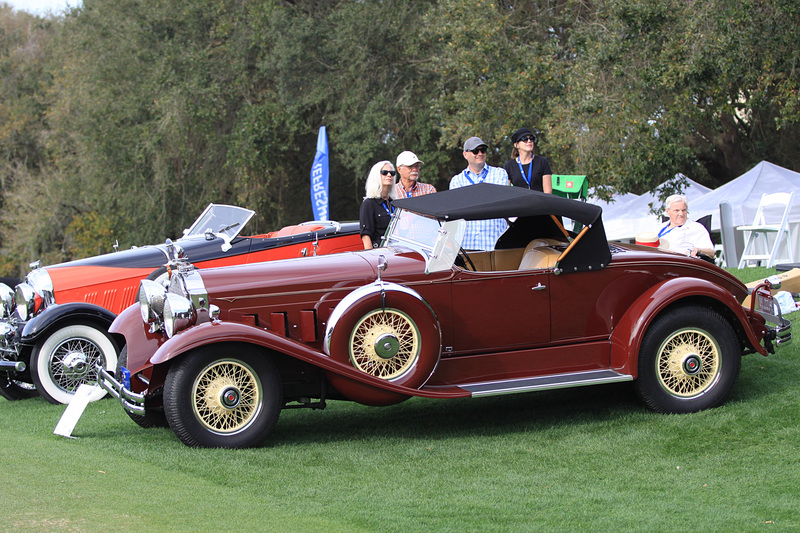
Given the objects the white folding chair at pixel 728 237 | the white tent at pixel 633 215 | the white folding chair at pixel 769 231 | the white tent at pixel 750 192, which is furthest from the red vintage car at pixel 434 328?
the white tent at pixel 633 215

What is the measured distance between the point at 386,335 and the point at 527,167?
306 centimetres

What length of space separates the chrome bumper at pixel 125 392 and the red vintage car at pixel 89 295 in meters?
0.91

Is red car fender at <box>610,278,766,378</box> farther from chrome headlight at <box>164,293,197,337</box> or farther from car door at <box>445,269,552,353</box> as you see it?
chrome headlight at <box>164,293,197,337</box>

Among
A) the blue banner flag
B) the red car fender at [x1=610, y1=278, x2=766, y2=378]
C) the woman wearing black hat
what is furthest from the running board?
the blue banner flag

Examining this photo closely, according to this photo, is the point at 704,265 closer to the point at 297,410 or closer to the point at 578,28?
the point at 297,410

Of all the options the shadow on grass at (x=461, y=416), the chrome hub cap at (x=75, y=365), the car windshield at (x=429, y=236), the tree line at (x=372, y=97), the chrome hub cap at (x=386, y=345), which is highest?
the tree line at (x=372, y=97)

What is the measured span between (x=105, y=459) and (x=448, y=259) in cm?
269

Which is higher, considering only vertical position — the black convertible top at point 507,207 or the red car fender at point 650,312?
the black convertible top at point 507,207

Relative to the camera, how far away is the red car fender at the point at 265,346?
526 centimetres

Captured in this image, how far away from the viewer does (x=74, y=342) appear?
7.68 meters

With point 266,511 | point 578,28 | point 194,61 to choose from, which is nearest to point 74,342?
point 266,511

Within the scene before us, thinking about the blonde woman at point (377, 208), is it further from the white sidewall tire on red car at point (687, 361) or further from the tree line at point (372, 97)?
the tree line at point (372, 97)

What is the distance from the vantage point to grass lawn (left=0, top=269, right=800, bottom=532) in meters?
4.05

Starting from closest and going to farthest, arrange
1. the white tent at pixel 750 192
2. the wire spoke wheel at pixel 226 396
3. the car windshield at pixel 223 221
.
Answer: the wire spoke wheel at pixel 226 396 → the car windshield at pixel 223 221 → the white tent at pixel 750 192
